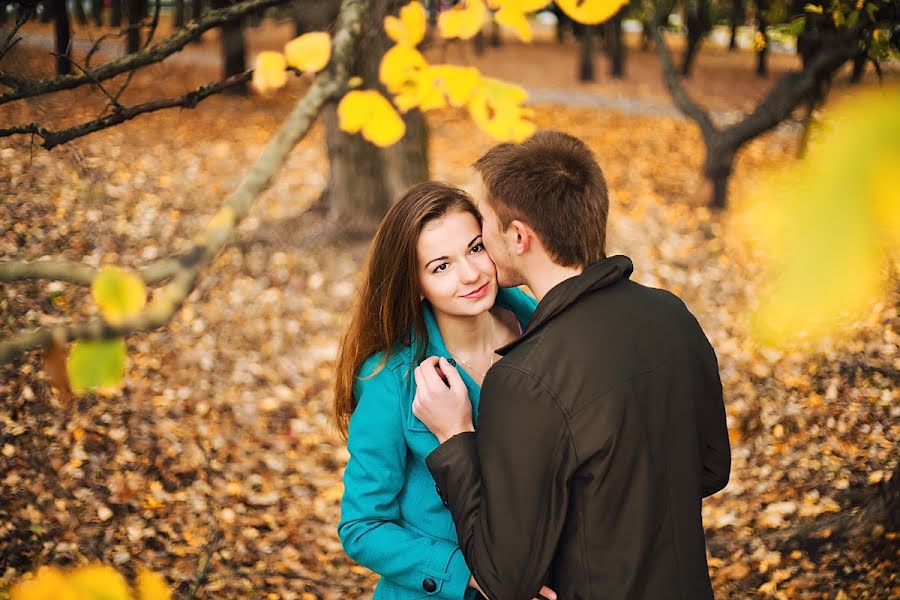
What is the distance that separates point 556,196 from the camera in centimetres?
189

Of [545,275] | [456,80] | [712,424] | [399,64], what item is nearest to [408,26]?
[399,64]

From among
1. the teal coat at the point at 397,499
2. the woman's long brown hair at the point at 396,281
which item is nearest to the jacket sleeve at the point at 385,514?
the teal coat at the point at 397,499

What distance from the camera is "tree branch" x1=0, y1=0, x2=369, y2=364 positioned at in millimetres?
1177

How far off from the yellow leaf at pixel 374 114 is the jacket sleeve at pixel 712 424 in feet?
4.69

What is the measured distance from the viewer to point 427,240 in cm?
221

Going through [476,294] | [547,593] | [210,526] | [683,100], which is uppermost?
[683,100]

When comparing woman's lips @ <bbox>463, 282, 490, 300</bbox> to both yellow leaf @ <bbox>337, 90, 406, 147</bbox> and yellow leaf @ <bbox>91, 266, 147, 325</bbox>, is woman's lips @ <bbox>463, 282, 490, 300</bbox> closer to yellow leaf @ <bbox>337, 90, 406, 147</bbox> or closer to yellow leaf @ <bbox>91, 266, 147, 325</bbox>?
yellow leaf @ <bbox>337, 90, 406, 147</bbox>

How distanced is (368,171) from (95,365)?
614 centimetres

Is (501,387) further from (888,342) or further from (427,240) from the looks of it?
(888,342)

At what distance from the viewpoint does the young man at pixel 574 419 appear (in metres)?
1.72

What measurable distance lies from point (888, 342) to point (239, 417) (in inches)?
185

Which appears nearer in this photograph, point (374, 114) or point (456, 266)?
point (456, 266)

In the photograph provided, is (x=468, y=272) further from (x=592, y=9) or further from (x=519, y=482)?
(x=592, y=9)

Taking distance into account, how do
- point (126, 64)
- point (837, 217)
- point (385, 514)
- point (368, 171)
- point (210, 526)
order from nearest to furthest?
point (837, 217) → point (385, 514) → point (126, 64) → point (210, 526) → point (368, 171)
